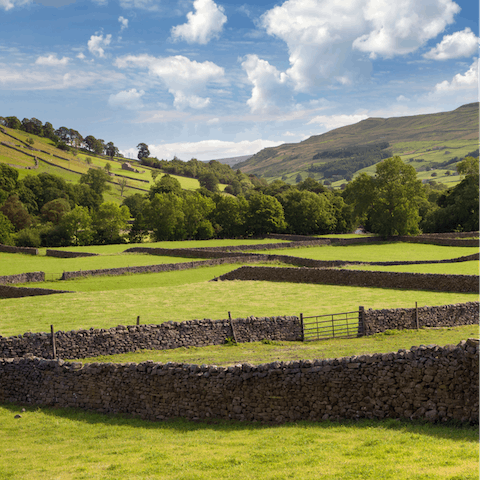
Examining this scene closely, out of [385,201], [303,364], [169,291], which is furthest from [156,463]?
[385,201]

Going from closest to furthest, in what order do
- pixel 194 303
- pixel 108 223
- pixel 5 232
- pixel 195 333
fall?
1. pixel 195 333
2. pixel 194 303
3. pixel 5 232
4. pixel 108 223

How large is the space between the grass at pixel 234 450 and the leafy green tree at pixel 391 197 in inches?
2417

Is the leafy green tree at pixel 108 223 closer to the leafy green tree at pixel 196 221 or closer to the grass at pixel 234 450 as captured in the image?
the leafy green tree at pixel 196 221

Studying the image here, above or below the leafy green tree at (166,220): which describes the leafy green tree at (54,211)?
above

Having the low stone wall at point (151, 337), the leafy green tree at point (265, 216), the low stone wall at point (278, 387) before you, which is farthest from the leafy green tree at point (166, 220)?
the low stone wall at point (278, 387)

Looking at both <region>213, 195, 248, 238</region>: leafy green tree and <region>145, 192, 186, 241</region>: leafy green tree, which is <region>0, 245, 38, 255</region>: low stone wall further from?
<region>213, 195, 248, 238</region>: leafy green tree

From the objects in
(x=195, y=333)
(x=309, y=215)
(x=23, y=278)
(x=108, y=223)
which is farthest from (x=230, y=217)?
(x=195, y=333)

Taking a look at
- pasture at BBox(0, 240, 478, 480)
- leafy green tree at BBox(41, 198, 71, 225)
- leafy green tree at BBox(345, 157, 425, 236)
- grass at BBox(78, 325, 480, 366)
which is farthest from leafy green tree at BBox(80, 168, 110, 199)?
grass at BBox(78, 325, 480, 366)

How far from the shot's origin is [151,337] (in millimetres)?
18469

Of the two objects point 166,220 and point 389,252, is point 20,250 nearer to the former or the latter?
point 166,220

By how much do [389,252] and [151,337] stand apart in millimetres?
41175

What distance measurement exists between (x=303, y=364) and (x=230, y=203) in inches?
3049

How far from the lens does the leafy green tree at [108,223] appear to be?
8081cm

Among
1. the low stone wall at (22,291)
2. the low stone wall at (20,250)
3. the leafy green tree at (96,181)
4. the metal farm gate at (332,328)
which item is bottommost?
the metal farm gate at (332,328)
